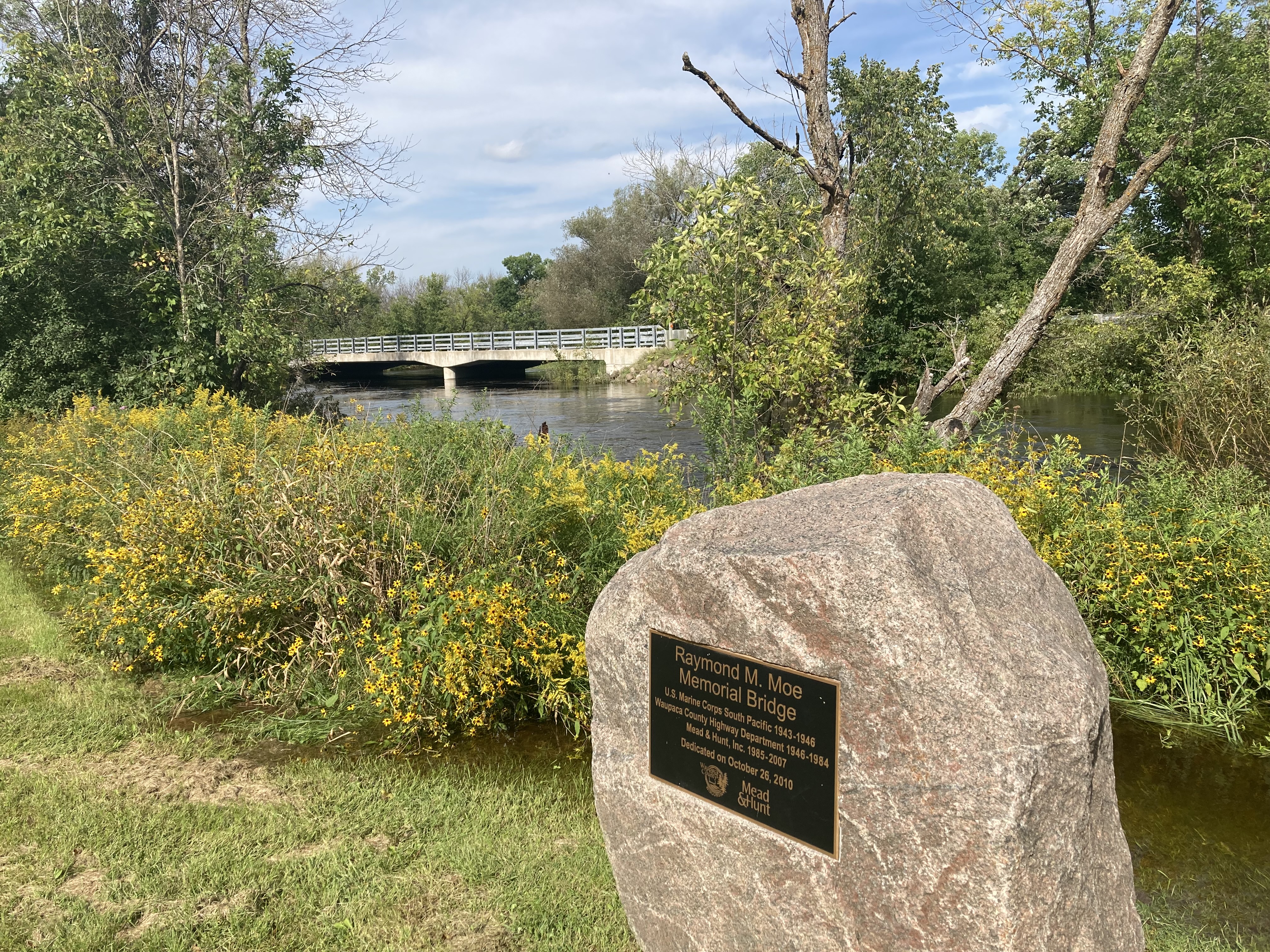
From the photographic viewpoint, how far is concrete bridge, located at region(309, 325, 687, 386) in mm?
35594

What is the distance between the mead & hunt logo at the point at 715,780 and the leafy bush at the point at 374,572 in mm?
2008

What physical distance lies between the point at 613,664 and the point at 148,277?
12.7 meters

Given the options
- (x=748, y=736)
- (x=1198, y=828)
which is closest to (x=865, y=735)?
(x=748, y=736)

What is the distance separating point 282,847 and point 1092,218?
921 cm

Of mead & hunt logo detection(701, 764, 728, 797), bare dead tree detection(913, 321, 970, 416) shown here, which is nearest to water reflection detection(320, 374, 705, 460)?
bare dead tree detection(913, 321, 970, 416)

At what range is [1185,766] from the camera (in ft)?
15.2

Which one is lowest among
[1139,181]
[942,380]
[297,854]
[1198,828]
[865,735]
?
[1198,828]

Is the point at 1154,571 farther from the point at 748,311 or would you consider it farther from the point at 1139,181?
the point at 1139,181

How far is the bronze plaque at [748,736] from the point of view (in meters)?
2.46

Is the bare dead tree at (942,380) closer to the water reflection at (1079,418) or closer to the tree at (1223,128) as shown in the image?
the water reflection at (1079,418)

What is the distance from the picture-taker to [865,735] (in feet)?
7.78

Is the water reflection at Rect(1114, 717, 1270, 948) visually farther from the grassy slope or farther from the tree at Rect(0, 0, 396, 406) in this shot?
the tree at Rect(0, 0, 396, 406)

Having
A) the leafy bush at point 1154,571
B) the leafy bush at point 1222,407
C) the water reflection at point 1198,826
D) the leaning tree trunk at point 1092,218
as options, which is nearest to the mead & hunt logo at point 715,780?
the water reflection at point 1198,826

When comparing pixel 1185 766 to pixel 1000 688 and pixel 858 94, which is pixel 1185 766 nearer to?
pixel 1000 688
